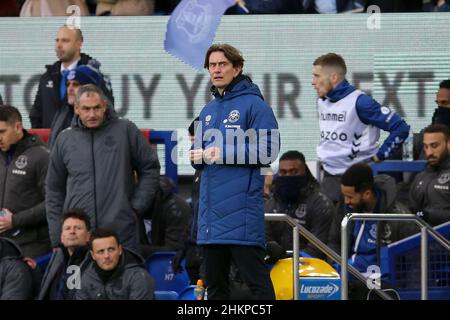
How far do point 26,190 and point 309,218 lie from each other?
6.87ft

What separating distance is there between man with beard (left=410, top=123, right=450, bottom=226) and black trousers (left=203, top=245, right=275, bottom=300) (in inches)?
93.7

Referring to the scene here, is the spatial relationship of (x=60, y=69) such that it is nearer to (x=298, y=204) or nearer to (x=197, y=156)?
(x=298, y=204)

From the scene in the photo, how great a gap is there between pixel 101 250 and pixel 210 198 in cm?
180

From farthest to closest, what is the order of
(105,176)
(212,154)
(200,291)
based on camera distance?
1. (105,176)
2. (200,291)
3. (212,154)

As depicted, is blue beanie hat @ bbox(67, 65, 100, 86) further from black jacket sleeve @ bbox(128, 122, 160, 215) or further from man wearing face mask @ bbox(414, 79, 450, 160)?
man wearing face mask @ bbox(414, 79, 450, 160)

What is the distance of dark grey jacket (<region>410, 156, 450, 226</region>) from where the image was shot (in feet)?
37.0

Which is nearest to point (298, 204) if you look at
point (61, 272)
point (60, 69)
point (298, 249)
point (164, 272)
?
point (164, 272)

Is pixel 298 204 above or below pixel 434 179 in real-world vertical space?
below

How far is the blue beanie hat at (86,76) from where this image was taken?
39.8 feet

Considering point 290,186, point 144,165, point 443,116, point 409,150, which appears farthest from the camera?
point 409,150

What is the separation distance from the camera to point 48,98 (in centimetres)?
1283

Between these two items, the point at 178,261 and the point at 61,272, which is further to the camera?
the point at 178,261

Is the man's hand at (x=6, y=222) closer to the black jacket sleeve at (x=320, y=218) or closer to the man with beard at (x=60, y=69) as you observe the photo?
the man with beard at (x=60, y=69)
